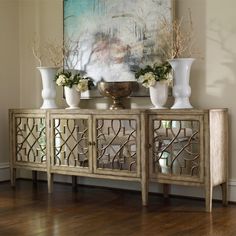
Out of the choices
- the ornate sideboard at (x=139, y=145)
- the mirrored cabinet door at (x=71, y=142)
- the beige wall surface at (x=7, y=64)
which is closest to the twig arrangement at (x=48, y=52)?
the beige wall surface at (x=7, y=64)

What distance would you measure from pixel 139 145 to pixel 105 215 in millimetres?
711

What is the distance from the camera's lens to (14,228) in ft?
11.0

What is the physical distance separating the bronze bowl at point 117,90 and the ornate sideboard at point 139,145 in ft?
0.92

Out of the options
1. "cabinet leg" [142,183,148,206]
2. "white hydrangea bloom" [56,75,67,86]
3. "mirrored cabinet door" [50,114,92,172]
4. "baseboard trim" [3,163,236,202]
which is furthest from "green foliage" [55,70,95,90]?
"cabinet leg" [142,183,148,206]

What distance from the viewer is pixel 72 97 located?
4.75 meters

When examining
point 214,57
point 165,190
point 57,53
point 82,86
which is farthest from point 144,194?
point 57,53

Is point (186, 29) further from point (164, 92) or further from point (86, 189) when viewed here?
point (86, 189)

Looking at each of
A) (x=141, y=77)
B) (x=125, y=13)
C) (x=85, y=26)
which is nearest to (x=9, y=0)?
(x=85, y=26)

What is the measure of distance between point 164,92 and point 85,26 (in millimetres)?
1248
